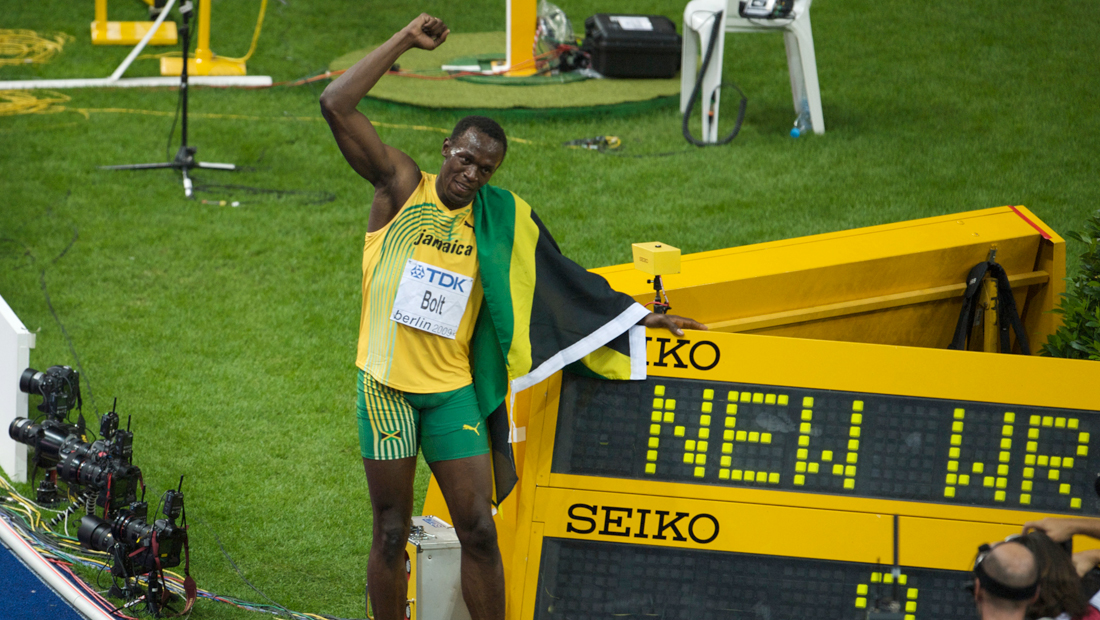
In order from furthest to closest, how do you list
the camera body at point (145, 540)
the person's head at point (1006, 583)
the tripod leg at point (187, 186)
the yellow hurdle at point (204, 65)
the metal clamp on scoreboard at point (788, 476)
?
the yellow hurdle at point (204, 65) → the tripod leg at point (187, 186) → the camera body at point (145, 540) → the metal clamp on scoreboard at point (788, 476) → the person's head at point (1006, 583)

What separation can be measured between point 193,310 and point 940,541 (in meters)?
4.98

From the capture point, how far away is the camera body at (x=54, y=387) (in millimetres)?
4965

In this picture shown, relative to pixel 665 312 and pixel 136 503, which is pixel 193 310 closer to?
pixel 136 503

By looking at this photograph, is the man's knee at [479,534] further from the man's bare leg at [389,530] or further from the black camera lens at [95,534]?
the black camera lens at [95,534]

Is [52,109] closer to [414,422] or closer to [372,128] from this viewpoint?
[372,128]

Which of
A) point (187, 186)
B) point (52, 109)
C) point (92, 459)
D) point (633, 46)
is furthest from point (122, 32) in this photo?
point (92, 459)

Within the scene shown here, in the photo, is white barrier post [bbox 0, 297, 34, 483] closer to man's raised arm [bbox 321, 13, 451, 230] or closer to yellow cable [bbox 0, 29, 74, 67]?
man's raised arm [bbox 321, 13, 451, 230]

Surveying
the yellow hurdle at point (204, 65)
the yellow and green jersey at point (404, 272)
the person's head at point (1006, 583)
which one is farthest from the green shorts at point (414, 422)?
the yellow hurdle at point (204, 65)

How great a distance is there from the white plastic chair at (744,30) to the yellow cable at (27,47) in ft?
22.7

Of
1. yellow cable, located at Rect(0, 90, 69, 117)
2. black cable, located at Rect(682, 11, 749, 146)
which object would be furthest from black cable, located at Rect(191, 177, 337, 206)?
black cable, located at Rect(682, 11, 749, 146)

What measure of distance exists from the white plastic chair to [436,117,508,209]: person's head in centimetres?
602

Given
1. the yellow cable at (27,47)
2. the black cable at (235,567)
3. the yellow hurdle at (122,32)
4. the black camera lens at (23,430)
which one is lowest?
the black cable at (235,567)

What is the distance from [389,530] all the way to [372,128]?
1.20 metres

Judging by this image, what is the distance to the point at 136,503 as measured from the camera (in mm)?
4164
